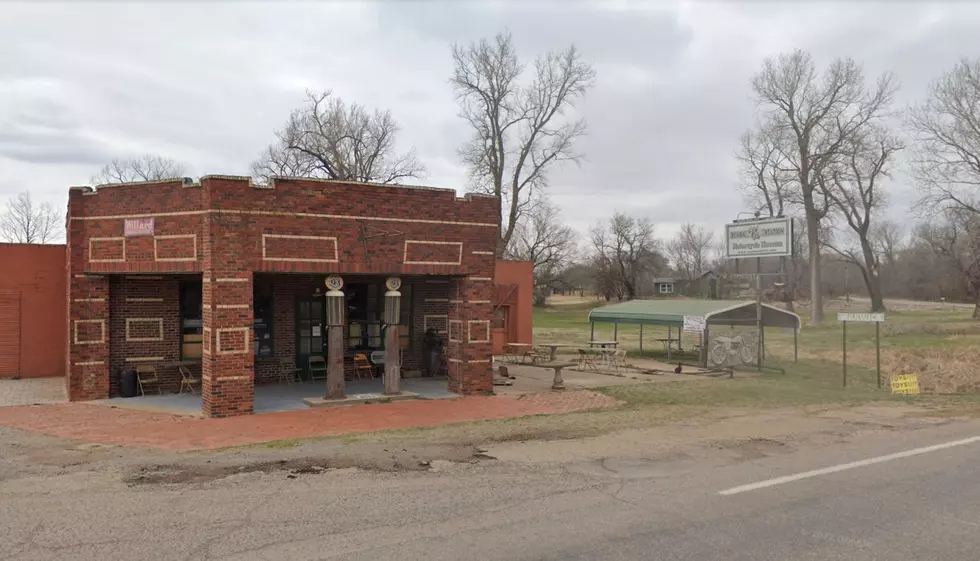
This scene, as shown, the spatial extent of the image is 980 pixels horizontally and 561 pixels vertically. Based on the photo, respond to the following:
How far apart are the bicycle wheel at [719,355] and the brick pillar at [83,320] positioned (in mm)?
16320

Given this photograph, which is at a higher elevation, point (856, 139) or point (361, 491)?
point (856, 139)

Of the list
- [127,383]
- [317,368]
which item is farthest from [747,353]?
[127,383]

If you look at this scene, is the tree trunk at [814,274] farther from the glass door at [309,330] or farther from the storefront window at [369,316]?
the glass door at [309,330]

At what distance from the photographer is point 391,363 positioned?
14656 mm

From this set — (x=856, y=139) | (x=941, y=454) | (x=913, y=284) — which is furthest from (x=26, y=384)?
(x=913, y=284)

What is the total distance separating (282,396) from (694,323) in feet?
39.1

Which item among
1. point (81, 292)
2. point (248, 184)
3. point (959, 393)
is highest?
point (248, 184)

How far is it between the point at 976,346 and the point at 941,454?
2036 centimetres

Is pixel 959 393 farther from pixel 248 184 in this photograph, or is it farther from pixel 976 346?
pixel 248 184

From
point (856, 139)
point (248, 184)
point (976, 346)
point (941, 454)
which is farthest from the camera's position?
point (856, 139)

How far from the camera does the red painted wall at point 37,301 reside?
18.3 m

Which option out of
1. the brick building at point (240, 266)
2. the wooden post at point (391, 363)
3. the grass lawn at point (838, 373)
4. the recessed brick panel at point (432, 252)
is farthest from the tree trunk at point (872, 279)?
the wooden post at point (391, 363)

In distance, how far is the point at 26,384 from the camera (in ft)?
55.8

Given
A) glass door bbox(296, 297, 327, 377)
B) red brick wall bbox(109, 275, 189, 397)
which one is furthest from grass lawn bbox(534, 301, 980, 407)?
red brick wall bbox(109, 275, 189, 397)
